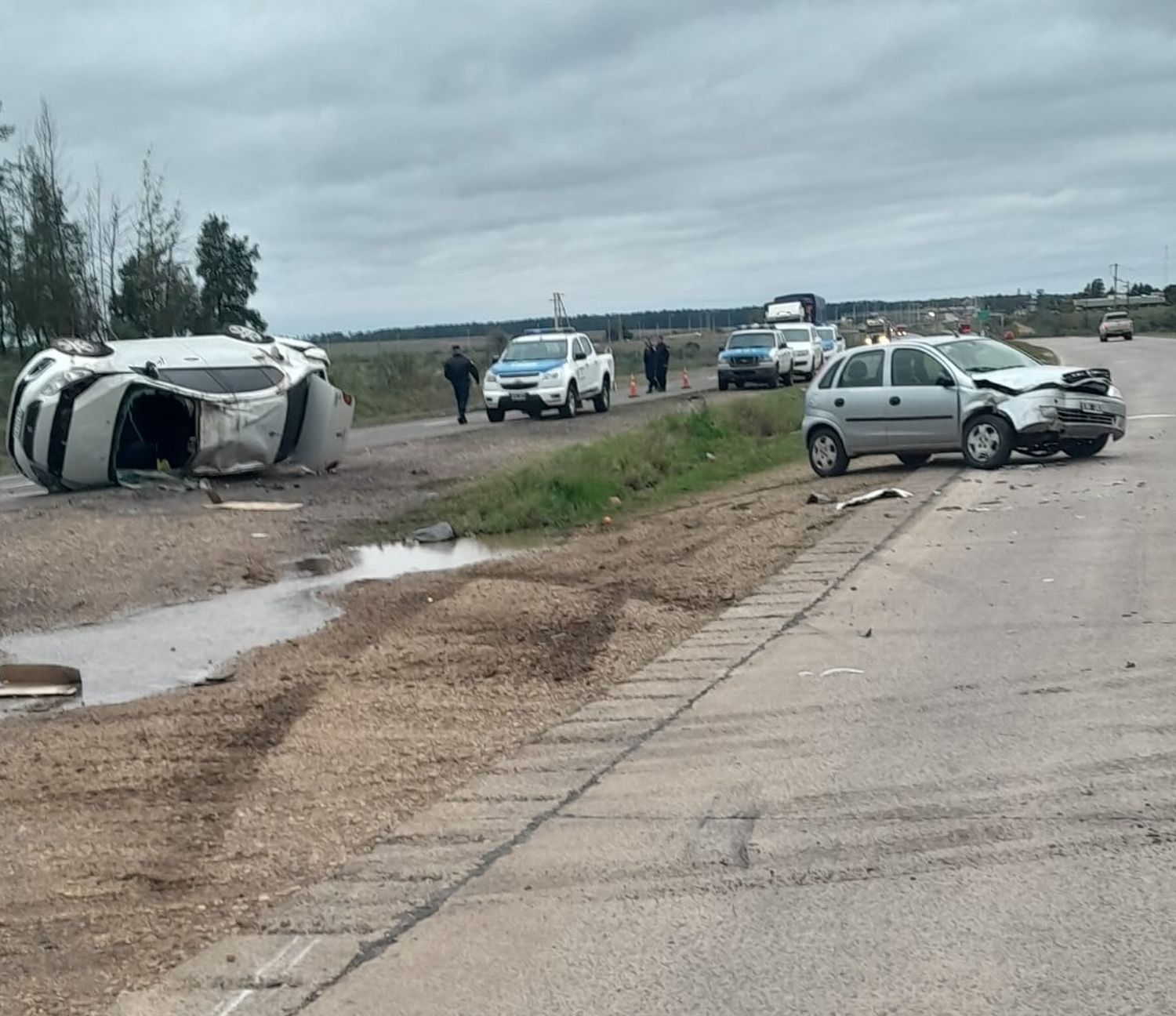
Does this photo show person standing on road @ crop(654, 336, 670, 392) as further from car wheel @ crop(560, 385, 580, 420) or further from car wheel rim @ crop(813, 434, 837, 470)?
car wheel rim @ crop(813, 434, 837, 470)

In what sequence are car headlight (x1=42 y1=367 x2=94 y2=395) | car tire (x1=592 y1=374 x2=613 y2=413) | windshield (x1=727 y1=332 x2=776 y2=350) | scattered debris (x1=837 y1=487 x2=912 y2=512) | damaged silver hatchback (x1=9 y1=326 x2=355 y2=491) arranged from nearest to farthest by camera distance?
scattered debris (x1=837 y1=487 x2=912 y2=512), car headlight (x1=42 y1=367 x2=94 y2=395), damaged silver hatchback (x1=9 y1=326 x2=355 y2=491), car tire (x1=592 y1=374 x2=613 y2=413), windshield (x1=727 y1=332 x2=776 y2=350)

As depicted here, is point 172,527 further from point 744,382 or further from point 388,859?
point 744,382

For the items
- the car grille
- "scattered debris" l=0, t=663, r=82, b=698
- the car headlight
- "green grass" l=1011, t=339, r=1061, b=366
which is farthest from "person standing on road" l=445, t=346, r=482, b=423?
"scattered debris" l=0, t=663, r=82, b=698

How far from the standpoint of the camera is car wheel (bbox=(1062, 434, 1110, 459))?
18750mm

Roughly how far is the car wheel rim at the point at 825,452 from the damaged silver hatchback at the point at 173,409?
764 cm

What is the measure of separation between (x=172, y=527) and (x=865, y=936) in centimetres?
1453

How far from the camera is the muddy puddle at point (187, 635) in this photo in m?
10.5

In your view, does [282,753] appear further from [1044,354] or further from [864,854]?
[1044,354]

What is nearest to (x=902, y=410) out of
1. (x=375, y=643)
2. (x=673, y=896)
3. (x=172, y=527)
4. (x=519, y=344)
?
(x=172, y=527)

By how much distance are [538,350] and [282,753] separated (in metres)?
29.8

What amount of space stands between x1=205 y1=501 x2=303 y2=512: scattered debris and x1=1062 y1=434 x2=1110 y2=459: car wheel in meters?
9.68

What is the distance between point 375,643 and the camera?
1073 cm

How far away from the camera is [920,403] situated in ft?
61.5

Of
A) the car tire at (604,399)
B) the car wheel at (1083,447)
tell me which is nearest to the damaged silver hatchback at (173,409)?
the car wheel at (1083,447)
